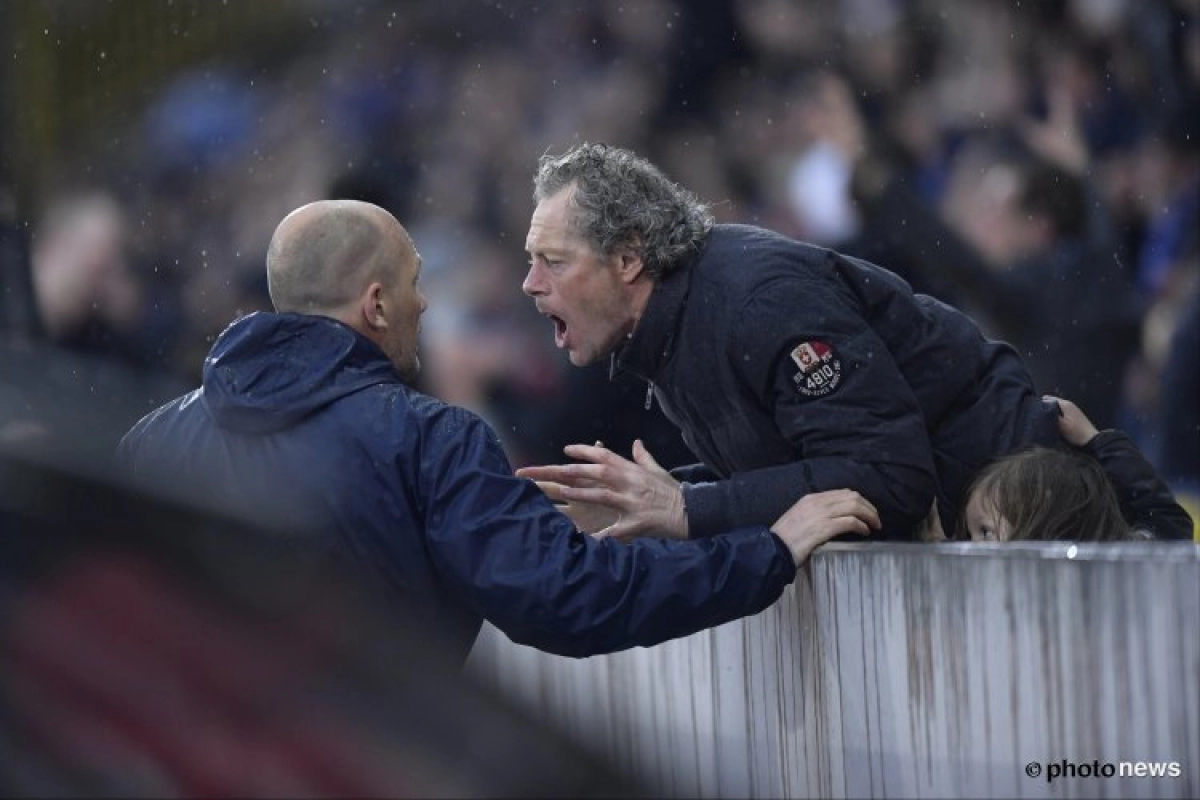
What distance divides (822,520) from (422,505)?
2.03 ft

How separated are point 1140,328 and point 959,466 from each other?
10.3 ft

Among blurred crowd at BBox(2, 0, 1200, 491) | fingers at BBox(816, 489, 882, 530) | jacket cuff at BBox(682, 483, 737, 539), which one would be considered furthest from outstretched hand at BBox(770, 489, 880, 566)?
blurred crowd at BBox(2, 0, 1200, 491)

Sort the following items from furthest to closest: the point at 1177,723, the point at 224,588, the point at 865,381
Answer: the point at 865,381, the point at 1177,723, the point at 224,588

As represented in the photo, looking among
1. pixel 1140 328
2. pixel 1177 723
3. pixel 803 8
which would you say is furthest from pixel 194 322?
pixel 1177 723

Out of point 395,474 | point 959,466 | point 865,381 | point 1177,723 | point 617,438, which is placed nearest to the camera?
point 1177,723

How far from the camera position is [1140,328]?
5.86m

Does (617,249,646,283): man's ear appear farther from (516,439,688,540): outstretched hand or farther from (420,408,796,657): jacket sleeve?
(420,408,796,657): jacket sleeve

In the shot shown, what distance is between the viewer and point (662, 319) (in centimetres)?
289

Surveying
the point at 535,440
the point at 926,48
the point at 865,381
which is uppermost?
the point at 926,48

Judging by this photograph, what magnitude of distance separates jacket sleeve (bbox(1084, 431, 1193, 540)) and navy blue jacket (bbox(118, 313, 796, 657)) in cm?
105

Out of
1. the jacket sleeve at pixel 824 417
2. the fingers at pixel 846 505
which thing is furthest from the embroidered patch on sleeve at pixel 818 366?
the fingers at pixel 846 505

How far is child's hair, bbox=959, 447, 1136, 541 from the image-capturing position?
274 cm

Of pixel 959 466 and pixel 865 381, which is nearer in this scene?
pixel 865 381

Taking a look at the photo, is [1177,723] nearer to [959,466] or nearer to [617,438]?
[959,466]
